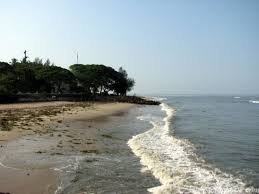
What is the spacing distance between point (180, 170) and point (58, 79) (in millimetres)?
73024

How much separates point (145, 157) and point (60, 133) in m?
9.92

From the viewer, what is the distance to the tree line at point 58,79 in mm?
77125

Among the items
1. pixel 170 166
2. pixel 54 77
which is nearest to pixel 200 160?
pixel 170 166

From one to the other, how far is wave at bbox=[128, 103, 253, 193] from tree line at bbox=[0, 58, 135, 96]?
44804 millimetres

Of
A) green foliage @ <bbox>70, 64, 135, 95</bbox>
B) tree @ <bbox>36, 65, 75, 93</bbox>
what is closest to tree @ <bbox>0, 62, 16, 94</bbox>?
tree @ <bbox>36, 65, 75, 93</bbox>

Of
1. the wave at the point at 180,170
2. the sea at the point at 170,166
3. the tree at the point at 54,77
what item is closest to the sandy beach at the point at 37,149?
the sea at the point at 170,166

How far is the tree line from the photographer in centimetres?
7712

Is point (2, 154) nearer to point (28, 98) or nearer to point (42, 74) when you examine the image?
point (28, 98)

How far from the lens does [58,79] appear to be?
8725cm

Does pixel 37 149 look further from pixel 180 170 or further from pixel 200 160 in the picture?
pixel 200 160

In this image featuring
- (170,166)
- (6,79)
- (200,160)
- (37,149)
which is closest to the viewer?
(170,166)

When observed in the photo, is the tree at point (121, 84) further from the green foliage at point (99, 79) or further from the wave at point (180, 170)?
the wave at point (180, 170)

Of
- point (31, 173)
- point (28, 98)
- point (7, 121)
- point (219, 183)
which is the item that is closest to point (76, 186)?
point (31, 173)

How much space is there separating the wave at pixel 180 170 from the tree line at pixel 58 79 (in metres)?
44.8
